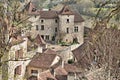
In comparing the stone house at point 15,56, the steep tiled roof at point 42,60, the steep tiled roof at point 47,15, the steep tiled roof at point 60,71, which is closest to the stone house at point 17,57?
the stone house at point 15,56

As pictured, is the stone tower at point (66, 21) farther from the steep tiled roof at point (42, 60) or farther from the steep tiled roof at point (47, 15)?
the steep tiled roof at point (42, 60)

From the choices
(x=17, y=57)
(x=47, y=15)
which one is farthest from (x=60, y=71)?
(x=47, y=15)

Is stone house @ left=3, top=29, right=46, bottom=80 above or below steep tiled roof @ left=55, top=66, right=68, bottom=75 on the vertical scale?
above

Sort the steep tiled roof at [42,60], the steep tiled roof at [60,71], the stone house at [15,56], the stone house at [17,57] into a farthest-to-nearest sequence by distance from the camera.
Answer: the steep tiled roof at [42,60]
the steep tiled roof at [60,71]
the stone house at [15,56]
the stone house at [17,57]

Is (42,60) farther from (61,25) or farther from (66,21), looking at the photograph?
(61,25)

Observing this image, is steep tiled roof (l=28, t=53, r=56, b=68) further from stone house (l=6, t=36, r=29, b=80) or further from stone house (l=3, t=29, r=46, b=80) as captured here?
stone house (l=6, t=36, r=29, b=80)

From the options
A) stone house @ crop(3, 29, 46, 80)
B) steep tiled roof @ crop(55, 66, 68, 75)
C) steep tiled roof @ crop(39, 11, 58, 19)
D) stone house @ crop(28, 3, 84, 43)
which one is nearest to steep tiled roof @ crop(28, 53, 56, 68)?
stone house @ crop(3, 29, 46, 80)
